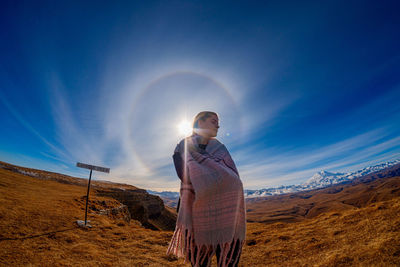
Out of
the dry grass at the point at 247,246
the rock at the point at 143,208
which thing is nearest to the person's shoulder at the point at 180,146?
the dry grass at the point at 247,246

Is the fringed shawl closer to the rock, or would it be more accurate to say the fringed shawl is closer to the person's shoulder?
the person's shoulder

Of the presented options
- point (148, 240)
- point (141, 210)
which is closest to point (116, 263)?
point (148, 240)

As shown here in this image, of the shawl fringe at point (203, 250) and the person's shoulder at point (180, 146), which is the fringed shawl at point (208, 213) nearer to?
the shawl fringe at point (203, 250)

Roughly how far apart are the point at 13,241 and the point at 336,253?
987cm

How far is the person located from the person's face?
0.31m

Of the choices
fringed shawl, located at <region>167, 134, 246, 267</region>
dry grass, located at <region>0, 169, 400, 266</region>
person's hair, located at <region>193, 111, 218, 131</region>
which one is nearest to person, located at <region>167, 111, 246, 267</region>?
fringed shawl, located at <region>167, 134, 246, 267</region>

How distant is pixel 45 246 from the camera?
563cm

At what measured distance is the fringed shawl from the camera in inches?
73.1

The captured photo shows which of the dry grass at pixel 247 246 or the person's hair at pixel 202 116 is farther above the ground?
the person's hair at pixel 202 116

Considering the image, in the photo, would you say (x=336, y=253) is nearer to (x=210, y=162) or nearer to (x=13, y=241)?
(x=210, y=162)

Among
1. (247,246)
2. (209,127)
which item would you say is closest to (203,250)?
(209,127)

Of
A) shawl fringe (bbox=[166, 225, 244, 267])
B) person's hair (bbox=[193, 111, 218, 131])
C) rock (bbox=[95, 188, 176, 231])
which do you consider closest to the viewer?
shawl fringe (bbox=[166, 225, 244, 267])

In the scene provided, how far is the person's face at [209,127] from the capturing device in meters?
2.34

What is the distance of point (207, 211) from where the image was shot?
74.8 inches
